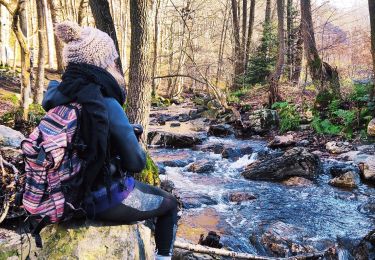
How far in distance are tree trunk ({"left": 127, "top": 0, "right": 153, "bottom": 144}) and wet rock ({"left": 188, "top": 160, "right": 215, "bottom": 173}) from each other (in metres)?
4.13

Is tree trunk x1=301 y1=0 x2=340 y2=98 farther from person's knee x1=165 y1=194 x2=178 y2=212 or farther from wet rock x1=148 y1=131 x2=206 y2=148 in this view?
person's knee x1=165 y1=194 x2=178 y2=212

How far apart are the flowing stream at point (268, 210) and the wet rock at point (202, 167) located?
0.14m

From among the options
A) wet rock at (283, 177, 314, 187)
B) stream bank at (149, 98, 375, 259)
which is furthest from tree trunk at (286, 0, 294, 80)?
wet rock at (283, 177, 314, 187)

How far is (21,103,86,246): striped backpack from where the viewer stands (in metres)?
2.26

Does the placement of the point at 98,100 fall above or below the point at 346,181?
above

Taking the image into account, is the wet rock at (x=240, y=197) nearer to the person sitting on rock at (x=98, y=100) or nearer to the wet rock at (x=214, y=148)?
the wet rock at (x=214, y=148)

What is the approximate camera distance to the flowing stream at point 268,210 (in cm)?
589

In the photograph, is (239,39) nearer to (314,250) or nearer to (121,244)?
(314,250)

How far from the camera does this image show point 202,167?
32.3 feet

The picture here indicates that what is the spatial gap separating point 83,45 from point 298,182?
23.2 feet

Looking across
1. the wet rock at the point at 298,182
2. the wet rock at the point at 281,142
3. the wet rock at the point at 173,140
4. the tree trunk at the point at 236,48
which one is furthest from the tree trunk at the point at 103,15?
the tree trunk at the point at 236,48

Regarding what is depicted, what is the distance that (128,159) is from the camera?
2.46 meters

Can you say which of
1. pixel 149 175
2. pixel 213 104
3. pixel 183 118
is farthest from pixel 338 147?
pixel 213 104

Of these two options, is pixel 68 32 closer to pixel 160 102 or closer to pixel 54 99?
pixel 54 99
